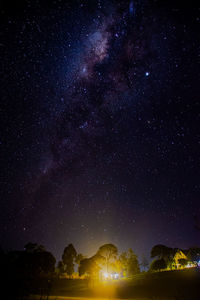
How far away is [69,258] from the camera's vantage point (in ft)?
152

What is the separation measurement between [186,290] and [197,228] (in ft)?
170

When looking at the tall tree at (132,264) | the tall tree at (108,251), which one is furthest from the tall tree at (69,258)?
the tall tree at (132,264)

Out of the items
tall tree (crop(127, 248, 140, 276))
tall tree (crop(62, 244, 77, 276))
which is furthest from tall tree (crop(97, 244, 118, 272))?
tall tree (crop(127, 248, 140, 276))

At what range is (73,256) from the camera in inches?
1852

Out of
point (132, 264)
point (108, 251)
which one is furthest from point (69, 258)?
point (132, 264)

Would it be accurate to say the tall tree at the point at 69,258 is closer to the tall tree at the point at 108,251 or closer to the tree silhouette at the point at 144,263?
the tall tree at the point at 108,251

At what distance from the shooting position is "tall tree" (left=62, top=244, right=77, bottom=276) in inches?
1756

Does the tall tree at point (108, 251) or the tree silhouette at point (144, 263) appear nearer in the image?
the tall tree at point (108, 251)

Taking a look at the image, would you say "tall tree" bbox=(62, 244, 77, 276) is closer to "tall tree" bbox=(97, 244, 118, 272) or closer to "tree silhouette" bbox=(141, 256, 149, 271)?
"tall tree" bbox=(97, 244, 118, 272)

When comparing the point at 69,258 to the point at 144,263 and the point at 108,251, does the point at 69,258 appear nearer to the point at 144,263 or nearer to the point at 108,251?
the point at 108,251

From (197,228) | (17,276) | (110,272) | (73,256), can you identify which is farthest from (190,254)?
(17,276)

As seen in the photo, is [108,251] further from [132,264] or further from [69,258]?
[132,264]

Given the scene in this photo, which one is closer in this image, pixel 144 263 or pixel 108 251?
pixel 108 251

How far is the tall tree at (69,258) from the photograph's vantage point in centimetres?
4459
